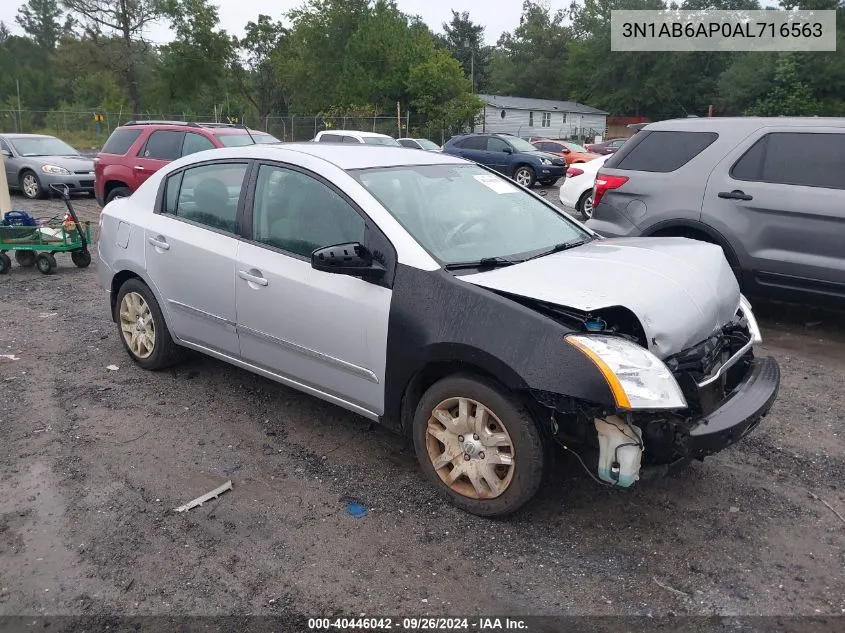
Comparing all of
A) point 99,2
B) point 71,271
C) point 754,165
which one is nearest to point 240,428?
point 754,165

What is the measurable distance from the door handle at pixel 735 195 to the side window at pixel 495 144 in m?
15.9

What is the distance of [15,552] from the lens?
322cm

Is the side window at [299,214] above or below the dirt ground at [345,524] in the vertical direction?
above

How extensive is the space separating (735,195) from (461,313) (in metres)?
4.00

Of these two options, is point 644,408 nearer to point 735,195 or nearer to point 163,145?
point 735,195

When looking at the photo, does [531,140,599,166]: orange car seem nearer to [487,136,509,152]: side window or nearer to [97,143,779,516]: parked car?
[487,136,509,152]: side window

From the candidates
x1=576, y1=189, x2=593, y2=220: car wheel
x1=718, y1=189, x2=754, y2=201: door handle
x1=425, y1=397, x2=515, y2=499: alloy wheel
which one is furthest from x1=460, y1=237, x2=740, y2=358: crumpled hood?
x1=576, y1=189, x2=593, y2=220: car wheel

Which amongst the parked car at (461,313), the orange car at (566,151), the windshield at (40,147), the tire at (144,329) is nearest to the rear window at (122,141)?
the windshield at (40,147)

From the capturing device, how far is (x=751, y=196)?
20.2ft

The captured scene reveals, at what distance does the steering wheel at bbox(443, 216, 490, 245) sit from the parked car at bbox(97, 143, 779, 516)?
1cm

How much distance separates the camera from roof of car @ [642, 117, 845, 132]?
614 centimetres

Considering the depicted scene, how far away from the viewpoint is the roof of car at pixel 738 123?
6137 millimetres

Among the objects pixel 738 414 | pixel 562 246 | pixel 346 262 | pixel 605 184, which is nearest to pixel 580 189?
pixel 605 184

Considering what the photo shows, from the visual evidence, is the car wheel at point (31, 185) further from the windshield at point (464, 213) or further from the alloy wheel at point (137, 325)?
the windshield at point (464, 213)
